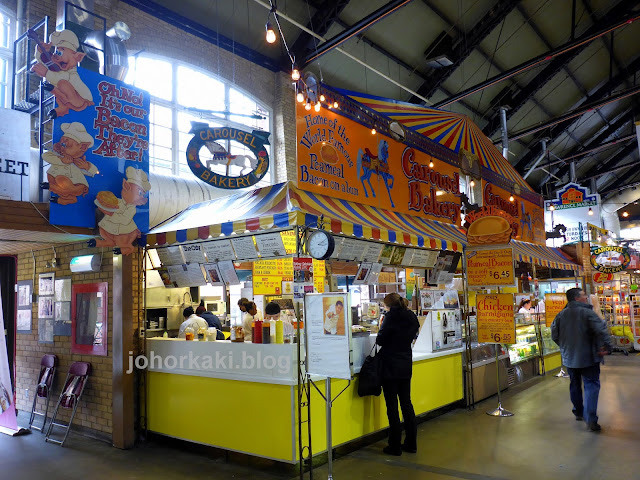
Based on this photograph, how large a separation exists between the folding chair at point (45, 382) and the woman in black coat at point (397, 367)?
14.0ft

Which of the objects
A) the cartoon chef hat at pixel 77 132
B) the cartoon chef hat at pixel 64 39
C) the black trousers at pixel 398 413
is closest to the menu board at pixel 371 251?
the black trousers at pixel 398 413

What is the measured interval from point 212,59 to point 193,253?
18.6ft

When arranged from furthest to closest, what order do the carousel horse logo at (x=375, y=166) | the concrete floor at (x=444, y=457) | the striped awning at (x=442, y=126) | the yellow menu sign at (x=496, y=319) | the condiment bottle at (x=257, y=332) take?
the striped awning at (x=442, y=126) < the carousel horse logo at (x=375, y=166) < the yellow menu sign at (x=496, y=319) < the condiment bottle at (x=257, y=332) < the concrete floor at (x=444, y=457)

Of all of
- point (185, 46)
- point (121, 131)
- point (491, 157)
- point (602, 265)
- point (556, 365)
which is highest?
point (185, 46)

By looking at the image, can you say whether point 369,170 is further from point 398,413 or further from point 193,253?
point 398,413

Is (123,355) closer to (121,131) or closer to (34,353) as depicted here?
(34,353)

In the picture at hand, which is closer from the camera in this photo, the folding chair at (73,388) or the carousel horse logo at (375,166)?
the folding chair at (73,388)

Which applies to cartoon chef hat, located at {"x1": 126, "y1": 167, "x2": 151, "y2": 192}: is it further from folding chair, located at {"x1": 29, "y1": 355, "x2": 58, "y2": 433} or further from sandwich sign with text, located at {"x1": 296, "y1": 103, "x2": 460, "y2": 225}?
folding chair, located at {"x1": 29, "y1": 355, "x2": 58, "y2": 433}

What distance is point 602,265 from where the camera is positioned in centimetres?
1218

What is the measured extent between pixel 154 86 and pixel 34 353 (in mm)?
5051

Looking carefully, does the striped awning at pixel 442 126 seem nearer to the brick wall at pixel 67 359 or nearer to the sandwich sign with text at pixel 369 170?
the sandwich sign with text at pixel 369 170

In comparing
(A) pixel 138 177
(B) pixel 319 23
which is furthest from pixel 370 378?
(B) pixel 319 23

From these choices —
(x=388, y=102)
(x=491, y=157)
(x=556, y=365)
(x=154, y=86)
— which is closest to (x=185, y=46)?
(x=154, y=86)

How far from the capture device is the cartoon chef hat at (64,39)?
5270 millimetres
